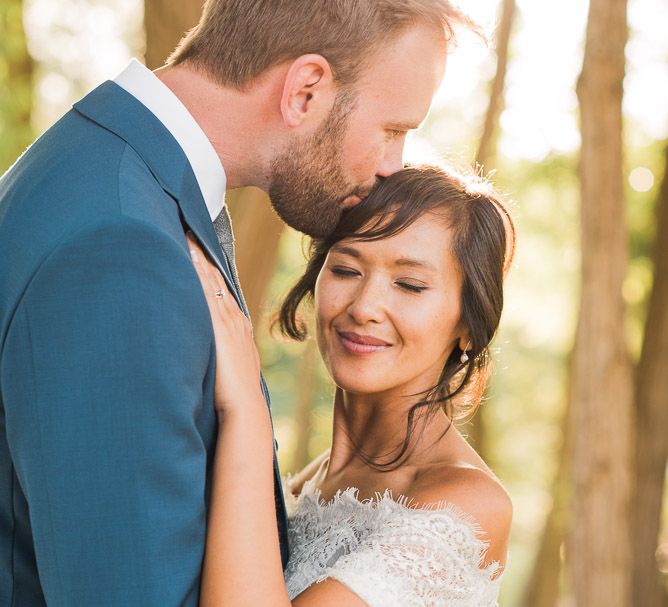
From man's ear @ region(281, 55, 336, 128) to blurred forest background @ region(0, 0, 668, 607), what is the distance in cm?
51

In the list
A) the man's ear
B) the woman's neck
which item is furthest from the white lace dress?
the man's ear

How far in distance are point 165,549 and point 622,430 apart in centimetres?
513

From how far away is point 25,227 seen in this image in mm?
1634

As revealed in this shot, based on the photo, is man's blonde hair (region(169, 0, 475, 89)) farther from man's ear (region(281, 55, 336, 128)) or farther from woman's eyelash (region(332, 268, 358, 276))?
woman's eyelash (region(332, 268, 358, 276))

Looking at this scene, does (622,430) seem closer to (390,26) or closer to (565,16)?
(390,26)

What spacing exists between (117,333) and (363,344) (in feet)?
4.13

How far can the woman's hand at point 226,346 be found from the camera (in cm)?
182

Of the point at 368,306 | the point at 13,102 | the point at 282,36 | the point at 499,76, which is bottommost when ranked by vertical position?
the point at 368,306

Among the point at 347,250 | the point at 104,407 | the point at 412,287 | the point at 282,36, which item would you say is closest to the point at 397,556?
the point at 412,287

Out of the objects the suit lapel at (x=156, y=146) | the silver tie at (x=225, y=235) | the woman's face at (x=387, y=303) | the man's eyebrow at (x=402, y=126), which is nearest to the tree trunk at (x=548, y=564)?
the woman's face at (x=387, y=303)

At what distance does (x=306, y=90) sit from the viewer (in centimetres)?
211

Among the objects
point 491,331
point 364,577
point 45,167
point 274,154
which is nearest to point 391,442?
point 491,331

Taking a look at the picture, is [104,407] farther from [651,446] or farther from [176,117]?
[651,446]

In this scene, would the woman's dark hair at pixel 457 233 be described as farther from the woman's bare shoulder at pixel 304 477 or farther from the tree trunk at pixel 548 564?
the tree trunk at pixel 548 564
